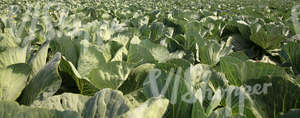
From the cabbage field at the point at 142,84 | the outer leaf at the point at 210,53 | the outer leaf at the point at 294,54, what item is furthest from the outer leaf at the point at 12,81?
the outer leaf at the point at 294,54

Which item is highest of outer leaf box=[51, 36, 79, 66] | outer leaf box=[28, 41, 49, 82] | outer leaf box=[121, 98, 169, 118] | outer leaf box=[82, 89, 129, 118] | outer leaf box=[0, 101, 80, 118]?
outer leaf box=[0, 101, 80, 118]

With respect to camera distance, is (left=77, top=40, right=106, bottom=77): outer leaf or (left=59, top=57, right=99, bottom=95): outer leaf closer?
(left=59, top=57, right=99, bottom=95): outer leaf

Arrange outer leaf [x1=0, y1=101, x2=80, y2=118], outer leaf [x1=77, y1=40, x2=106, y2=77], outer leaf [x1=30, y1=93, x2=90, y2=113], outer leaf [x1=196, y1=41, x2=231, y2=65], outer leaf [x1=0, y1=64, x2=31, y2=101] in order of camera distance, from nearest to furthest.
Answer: outer leaf [x1=0, y1=101, x2=80, y2=118] → outer leaf [x1=30, y1=93, x2=90, y2=113] → outer leaf [x1=0, y1=64, x2=31, y2=101] → outer leaf [x1=77, y1=40, x2=106, y2=77] → outer leaf [x1=196, y1=41, x2=231, y2=65]

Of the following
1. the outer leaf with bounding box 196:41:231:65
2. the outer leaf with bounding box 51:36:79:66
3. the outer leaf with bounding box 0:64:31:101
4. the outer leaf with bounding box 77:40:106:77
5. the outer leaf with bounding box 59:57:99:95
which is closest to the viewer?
the outer leaf with bounding box 0:64:31:101

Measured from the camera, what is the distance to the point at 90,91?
39.0 inches

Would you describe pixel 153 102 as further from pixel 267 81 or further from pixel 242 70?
pixel 242 70

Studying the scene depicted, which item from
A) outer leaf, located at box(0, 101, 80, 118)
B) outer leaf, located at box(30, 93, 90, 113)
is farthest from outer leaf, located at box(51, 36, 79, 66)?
outer leaf, located at box(0, 101, 80, 118)

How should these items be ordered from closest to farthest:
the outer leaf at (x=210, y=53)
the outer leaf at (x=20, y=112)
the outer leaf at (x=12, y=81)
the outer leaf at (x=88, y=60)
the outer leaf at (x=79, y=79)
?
the outer leaf at (x=20, y=112), the outer leaf at (x=12, y=81), the outer leaf at (x=79, y=79), the outer leaf at (x=88, y=60), the outer leaf at (x=210, y=53)

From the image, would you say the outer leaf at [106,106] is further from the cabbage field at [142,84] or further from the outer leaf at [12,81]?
the outer leaf at [12,81]

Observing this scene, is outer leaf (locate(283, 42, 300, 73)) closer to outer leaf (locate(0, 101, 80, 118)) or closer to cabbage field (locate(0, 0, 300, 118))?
cabbage field (locate(0, 0, 300, 118))

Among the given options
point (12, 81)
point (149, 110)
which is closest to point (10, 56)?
point (12, 81)

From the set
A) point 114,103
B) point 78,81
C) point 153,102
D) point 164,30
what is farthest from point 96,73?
point 164,30

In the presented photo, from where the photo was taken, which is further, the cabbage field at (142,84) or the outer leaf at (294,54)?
the outer leaf at (294,54)

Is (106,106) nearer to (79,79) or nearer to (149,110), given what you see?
(149,110)
